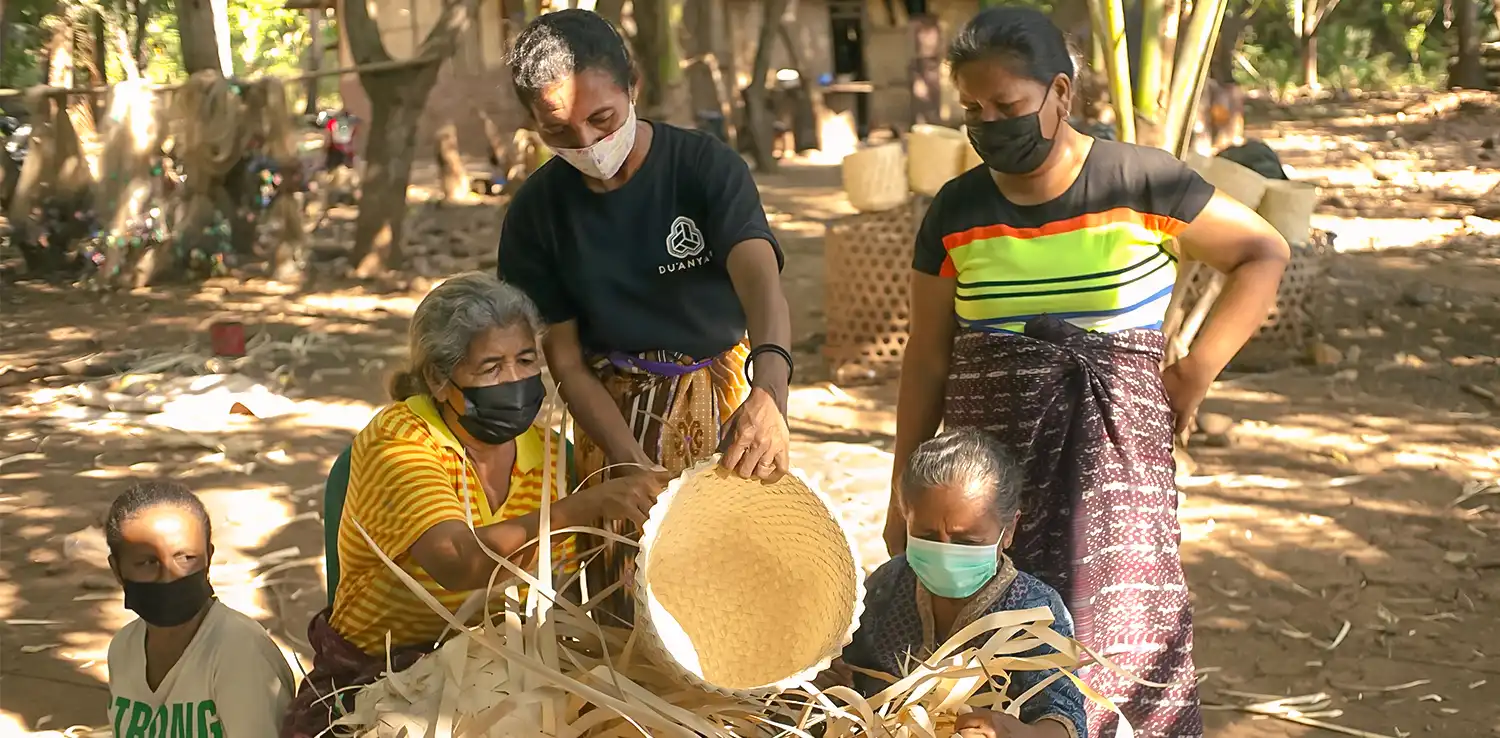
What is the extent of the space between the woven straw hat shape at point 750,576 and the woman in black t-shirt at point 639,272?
210 mm

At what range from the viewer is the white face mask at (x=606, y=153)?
2.36 m

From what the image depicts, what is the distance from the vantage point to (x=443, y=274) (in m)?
9.88

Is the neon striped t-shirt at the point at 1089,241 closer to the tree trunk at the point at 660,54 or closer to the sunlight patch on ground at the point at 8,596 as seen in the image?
the sunlight patch on ground at the point at 8,596

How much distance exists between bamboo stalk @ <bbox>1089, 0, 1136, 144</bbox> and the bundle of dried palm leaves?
9.56ft

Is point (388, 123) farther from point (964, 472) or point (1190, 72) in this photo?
point (964, 472)

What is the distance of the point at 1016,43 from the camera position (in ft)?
7.44

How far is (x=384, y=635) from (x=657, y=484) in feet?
2.23

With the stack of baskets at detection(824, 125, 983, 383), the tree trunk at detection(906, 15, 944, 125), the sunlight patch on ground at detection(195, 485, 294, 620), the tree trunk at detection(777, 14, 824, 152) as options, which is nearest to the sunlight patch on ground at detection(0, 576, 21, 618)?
the sunlight patch on ground at detection(195, 485, 294, 620)

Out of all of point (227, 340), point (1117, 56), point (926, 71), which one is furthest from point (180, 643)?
point (926, 71)

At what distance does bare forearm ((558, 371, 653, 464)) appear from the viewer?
2516 millimetres

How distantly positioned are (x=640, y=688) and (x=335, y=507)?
3.11 feet

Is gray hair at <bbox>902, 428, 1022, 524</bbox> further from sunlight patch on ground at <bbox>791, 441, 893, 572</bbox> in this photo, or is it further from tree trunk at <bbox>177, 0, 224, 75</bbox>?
tree trunk at <bbox>177, 0, 224, 75</bbox>

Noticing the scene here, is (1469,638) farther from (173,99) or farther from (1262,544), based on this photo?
(173,99)

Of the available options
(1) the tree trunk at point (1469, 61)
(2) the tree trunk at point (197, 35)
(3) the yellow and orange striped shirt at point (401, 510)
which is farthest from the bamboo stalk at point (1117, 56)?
(1) the tree trunk at point (1469, 61)
